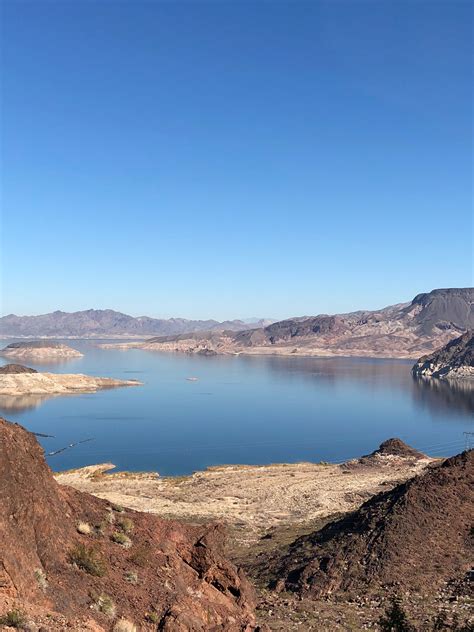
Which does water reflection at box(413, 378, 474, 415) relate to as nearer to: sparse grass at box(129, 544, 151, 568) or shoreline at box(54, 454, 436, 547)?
shoreline at box(54, 454, 436, 547)

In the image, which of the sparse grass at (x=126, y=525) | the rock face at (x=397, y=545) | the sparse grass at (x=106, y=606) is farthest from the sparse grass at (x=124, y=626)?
the rock face at (x=397, y=545)

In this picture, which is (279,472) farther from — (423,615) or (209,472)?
(423,615)

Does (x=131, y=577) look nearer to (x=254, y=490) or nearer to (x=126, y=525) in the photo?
(x=126, y=525)

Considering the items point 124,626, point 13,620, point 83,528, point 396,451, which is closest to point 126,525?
point 83,528

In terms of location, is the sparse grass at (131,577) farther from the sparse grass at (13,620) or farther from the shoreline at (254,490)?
the shoreline at (254,490)

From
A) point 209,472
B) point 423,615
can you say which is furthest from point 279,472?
point 423,615

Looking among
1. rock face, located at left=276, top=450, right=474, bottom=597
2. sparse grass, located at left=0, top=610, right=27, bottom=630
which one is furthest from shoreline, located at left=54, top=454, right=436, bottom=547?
sparse grass, located at left=0, top=610, right=27, bottom=630
